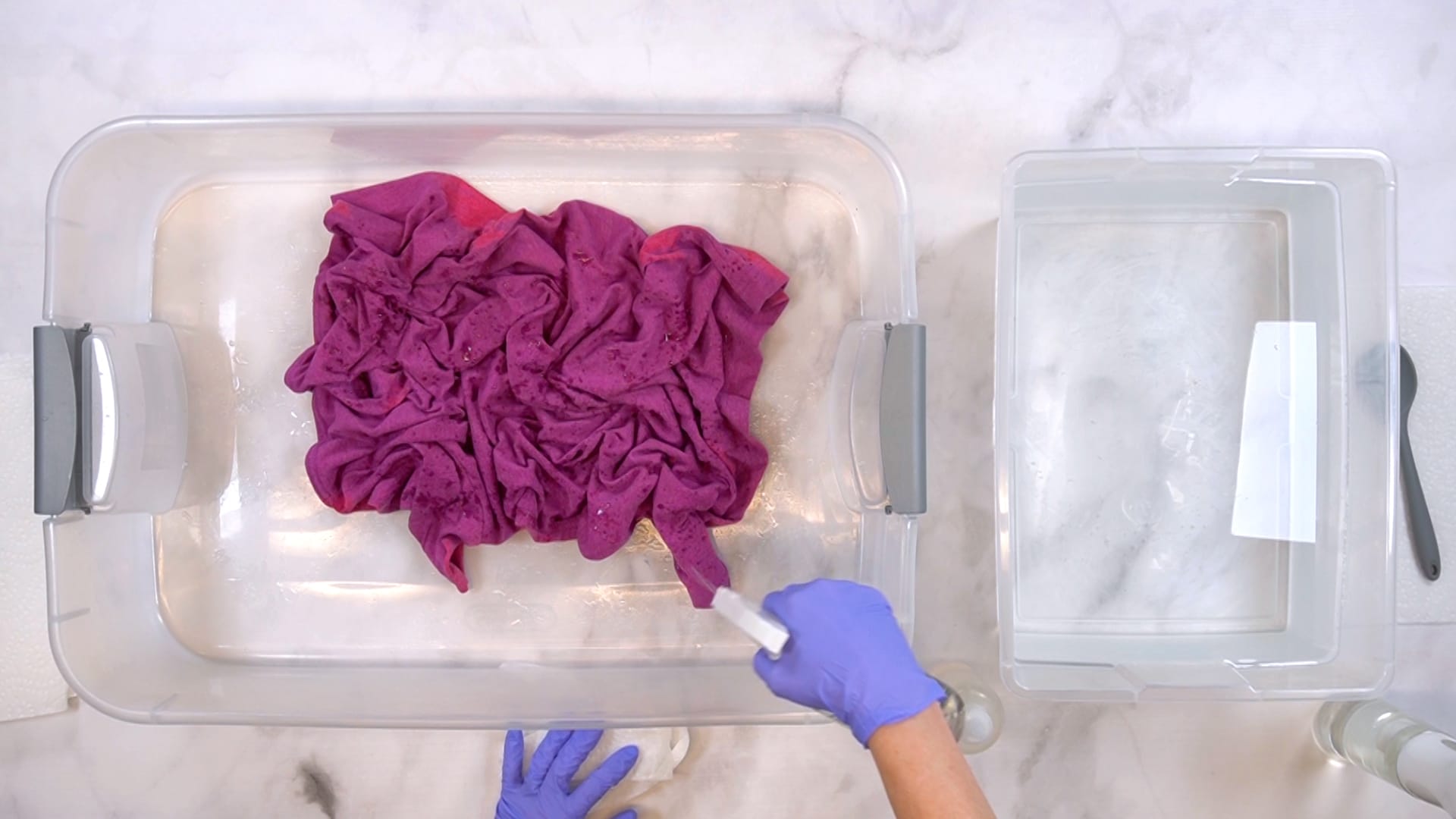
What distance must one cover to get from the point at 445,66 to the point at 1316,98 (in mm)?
889

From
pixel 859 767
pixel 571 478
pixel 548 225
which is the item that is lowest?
pixel 859 767

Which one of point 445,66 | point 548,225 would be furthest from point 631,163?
point 445,66

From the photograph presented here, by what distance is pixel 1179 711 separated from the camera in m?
0.86

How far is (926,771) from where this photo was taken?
615 millimetres

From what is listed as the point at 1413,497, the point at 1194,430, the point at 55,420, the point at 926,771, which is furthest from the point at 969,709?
the point at 55,420

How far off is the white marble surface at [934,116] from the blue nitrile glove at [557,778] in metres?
0.05

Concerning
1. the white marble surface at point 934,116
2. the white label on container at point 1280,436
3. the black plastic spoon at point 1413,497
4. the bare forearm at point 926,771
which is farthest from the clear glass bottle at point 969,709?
the black plastic spoon at point 1413,497

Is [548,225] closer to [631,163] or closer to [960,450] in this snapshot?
[631,163]

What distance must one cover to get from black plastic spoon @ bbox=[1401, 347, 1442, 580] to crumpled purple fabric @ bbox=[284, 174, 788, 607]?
62cm

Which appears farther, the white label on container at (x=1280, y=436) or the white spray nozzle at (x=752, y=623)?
the white label on container at (x=1280, y=436)

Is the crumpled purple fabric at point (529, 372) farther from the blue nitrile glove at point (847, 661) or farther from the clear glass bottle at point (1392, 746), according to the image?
the clear glass bottle at point (1392, 746)

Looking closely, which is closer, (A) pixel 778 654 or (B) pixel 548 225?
(A) pixel 778 654

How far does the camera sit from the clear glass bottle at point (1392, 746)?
712 mm

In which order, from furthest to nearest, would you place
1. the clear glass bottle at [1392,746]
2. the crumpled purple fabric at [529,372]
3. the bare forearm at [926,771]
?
1. the crumpled purple fabric at [529,372]
2. the clear glass bottle at [1392,746]
3. the bare forearm at [926,771]
